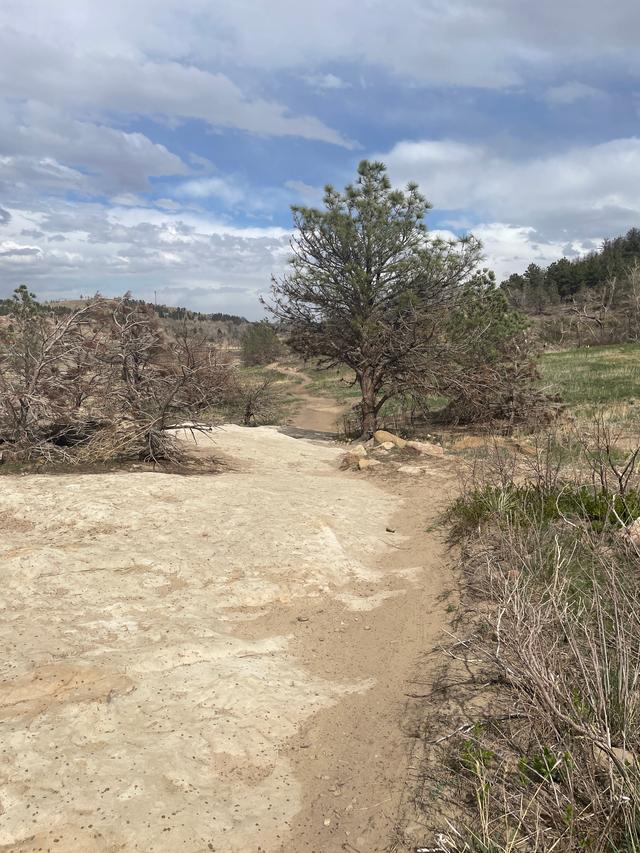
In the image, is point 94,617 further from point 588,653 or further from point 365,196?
point 365,196

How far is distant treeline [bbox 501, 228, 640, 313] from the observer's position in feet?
181

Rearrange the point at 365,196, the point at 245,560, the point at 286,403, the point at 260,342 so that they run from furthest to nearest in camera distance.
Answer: the point at 260,342 < the point at 286,403 < the point at 365,196 < the point at 245,560

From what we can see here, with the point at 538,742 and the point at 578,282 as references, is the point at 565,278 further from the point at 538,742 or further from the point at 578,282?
the point at 538,742

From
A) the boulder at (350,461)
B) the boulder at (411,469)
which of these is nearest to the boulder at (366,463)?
the boulder at (350,461)

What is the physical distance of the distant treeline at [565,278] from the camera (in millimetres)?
55031

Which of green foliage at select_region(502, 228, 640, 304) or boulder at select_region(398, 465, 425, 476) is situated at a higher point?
green foliage at select_region(502, 228, 640, 304)

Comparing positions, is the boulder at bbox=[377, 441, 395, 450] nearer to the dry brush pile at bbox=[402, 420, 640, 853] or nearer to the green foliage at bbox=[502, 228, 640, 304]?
the dry brush pile at bbox=[402, 420, 640, 853]

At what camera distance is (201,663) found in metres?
3.84

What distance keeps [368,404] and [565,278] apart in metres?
53.5

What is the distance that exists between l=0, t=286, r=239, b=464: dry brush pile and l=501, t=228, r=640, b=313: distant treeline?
48389 millimetres

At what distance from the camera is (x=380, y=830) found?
2625mm

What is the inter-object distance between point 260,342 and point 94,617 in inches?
1923

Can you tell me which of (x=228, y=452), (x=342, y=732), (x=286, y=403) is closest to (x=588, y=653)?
(x=342, y=732)

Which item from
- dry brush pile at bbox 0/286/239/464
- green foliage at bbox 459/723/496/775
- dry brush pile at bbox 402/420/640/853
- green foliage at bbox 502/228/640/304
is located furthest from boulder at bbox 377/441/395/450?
green foliage at bbox 502/228/640/304
